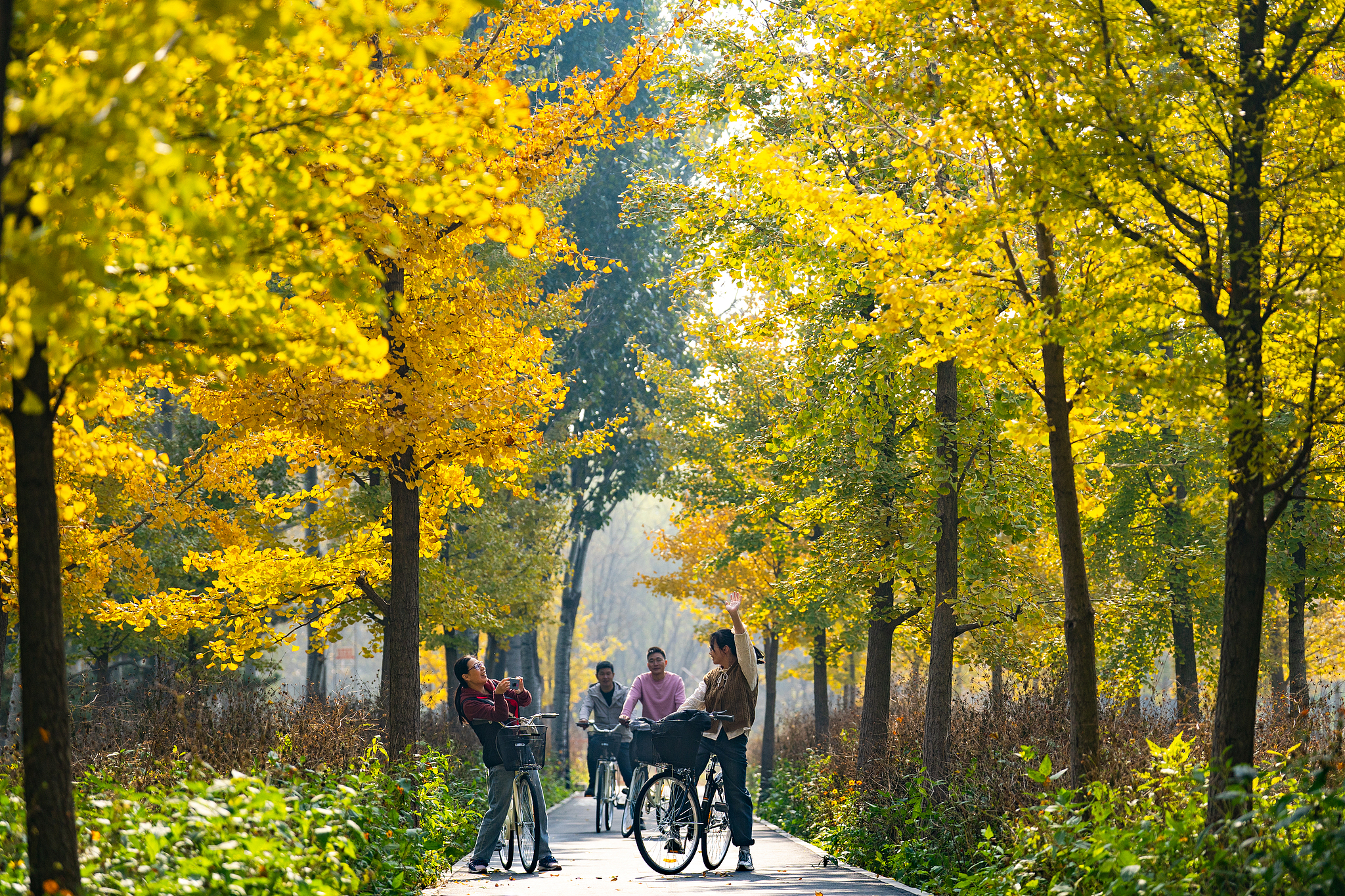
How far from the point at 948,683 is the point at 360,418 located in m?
6.12

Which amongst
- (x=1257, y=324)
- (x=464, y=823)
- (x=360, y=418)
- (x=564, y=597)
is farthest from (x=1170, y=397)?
(x=564, y=597)

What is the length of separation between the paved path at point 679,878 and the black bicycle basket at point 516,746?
2.89 feet

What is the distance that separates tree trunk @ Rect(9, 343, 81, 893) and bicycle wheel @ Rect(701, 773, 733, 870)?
5981 mm

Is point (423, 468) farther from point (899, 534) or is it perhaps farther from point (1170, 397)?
point (1170, 397)

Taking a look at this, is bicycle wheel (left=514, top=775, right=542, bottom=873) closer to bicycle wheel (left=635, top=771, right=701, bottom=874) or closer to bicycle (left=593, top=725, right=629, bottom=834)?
bicycle wheel (left=635, top=771, right=701, bottom=874)

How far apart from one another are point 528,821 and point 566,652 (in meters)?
24.1

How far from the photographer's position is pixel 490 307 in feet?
35.0

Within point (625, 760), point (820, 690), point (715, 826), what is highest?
point (715, 826)

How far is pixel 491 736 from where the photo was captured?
10.0 metres

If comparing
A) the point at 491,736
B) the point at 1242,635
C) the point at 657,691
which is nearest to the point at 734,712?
the point at 491,736

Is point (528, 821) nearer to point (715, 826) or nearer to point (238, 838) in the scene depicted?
point (715, 826)

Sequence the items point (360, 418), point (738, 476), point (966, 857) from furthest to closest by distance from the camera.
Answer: point (738, 476) < point (360, 418) < point (966, 857)

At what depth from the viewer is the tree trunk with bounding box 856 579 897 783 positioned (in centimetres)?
1427

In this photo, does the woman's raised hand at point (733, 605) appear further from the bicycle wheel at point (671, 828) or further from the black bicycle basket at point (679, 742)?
the bicycle wheel at point (671, 828)
